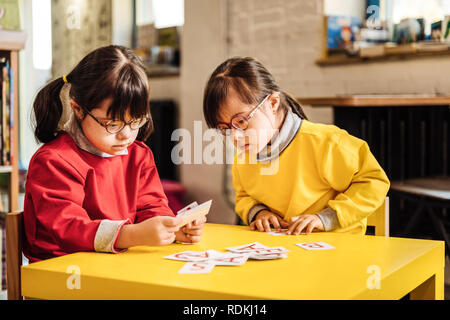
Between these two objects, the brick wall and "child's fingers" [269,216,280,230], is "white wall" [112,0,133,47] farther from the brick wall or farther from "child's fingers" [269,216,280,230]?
"child's fingers" [269,216,280,230]

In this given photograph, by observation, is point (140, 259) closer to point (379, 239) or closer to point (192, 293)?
point (192, 293)

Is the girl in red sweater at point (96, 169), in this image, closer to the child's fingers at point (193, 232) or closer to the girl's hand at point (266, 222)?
the child's fingers at point (193, 232)

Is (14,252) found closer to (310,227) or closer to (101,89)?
(101,89)

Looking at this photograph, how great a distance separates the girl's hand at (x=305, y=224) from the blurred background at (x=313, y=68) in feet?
3.32

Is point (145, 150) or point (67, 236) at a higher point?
point (145, 150)

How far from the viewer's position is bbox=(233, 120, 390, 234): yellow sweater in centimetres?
139

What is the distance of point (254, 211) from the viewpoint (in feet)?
5.09

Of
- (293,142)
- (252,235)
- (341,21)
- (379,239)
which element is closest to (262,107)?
(293,142)

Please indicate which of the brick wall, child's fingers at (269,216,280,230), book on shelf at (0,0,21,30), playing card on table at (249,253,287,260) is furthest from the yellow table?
the brick wall

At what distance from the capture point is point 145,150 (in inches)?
56.4

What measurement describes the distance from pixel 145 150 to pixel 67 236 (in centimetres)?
42

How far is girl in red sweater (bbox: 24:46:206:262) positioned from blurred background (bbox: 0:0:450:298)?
112 cm

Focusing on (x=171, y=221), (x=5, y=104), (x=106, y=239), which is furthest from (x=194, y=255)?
(x=5, y=104)

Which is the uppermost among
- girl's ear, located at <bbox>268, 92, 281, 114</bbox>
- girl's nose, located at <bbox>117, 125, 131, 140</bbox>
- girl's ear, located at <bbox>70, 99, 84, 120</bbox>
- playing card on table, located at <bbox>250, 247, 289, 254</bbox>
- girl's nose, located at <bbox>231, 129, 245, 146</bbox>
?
girl's ear, located at <bbox>268, 92, 281, 114</bbox>
